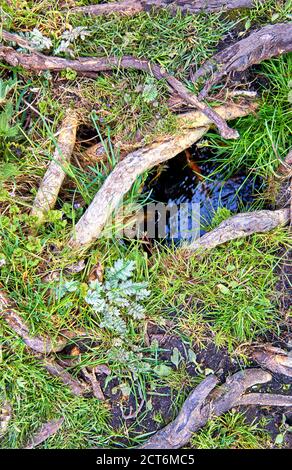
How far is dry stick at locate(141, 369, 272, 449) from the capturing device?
256 cm

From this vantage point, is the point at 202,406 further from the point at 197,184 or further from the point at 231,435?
the point at 197,184

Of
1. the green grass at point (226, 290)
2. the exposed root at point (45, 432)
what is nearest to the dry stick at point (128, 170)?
the green grass at point (226, 290)

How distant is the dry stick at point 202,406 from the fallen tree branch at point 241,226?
828 millimetres

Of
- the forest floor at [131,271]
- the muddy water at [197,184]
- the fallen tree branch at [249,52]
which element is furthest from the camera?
the muddy water at [197,184]

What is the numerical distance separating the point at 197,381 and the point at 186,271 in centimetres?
69

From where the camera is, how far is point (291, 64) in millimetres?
2682

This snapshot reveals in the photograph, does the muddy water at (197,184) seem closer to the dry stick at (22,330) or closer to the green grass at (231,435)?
the dry stick at (22,330)

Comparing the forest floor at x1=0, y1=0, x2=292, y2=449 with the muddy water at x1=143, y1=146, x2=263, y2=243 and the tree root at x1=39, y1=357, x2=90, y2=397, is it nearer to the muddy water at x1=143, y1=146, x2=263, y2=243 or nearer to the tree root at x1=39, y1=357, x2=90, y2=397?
the tree root at x1=39, y1=357, x2=90, y2=397

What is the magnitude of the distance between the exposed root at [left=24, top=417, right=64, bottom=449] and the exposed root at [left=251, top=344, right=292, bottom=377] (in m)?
1.29

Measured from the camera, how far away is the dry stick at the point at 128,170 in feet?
8.31

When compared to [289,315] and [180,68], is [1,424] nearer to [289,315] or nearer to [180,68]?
[289,315]

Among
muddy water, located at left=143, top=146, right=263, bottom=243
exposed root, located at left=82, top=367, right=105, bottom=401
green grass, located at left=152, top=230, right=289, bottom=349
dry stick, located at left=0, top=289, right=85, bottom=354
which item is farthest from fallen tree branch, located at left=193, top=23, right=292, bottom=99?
exposed root, located at left=82, top=367, right=105, bottom=401
